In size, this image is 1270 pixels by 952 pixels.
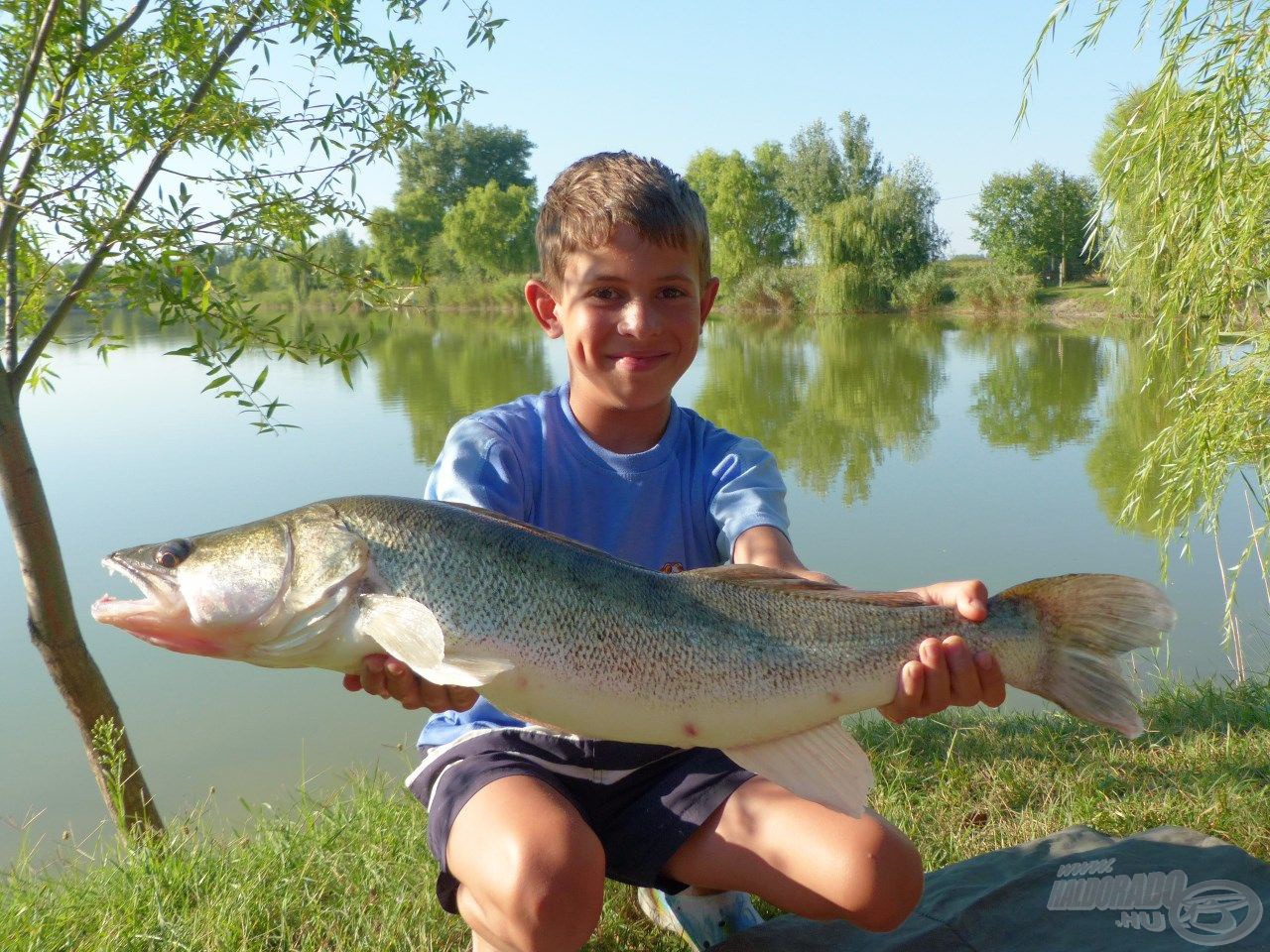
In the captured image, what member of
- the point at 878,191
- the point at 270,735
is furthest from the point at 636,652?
the point at 878,191

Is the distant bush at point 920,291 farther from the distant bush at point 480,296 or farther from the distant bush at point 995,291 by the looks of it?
the distant bush at point 480,296

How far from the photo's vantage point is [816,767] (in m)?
2.28

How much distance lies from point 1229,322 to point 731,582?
3.42 metres

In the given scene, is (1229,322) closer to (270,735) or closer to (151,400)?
(270,735)

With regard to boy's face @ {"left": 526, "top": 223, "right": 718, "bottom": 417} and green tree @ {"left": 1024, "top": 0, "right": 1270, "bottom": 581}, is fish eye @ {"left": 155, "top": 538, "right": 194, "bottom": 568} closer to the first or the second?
boy's face @ {"left": 526, "top": 223, "right": 718, "bottom": 417}

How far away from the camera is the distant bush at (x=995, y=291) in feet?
115

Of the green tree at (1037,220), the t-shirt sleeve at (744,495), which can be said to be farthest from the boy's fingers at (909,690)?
the green tree at (1037,220)

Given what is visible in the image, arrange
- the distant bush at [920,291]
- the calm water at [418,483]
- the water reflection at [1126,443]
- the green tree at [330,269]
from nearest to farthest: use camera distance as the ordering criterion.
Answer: the green tree at [330,269] < the calm water at [418,483] < the water reflection at [1126,443] < the distant bush at [920,291]

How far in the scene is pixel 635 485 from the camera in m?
3.01

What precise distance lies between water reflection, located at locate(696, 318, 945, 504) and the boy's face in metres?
7.53

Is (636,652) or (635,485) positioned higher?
(635,485)

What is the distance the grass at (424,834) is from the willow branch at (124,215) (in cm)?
169

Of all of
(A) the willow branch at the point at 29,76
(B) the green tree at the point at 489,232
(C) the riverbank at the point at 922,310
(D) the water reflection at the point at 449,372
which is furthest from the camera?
(B) the green tree at the point at 489,232

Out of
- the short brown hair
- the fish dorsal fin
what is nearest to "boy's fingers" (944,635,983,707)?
the fish dorsal fin
